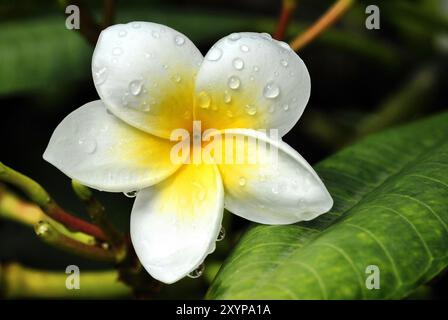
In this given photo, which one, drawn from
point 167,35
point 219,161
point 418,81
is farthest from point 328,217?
point 418,81

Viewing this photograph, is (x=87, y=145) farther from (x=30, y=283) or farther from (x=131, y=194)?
(x=30, y=283)

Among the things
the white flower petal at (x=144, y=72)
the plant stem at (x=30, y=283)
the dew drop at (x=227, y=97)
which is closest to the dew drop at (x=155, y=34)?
the white flower petal at (x=144, y=72)

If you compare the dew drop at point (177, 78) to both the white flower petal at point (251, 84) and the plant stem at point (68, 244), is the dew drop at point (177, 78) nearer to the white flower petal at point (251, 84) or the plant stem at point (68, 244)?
the white flower petal at point (251, 84)

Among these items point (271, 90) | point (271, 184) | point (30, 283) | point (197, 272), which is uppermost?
point (271, 90)

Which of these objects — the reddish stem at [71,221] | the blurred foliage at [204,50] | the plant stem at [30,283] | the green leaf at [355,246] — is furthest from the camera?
the blurred foliage at [204,50]

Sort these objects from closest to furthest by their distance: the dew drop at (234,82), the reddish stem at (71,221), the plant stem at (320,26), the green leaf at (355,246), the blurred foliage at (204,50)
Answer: the green leaf at (355,246) < the dew drop at (234,82) < the reddish stem at (71,221) < the plant stem at (320,26) < the blurred foliage at (204,50)

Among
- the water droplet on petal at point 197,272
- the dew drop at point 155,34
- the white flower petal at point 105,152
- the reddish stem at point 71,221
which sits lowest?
the water droplet on petal at point 197,272

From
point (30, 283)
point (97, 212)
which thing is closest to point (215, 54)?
point (97, 212)

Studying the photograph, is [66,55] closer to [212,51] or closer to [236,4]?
[212,51]
